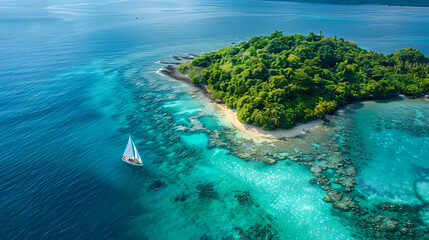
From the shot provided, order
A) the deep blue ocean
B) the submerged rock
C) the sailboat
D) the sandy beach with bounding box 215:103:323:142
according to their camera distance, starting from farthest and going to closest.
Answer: the sandy beach with bounding box 215:103:323:142, the sailboat, the submerged rock, the deep blue ocean

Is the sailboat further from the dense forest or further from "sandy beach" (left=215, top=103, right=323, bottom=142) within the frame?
the dense forest

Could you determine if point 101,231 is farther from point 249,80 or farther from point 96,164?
point 249,80

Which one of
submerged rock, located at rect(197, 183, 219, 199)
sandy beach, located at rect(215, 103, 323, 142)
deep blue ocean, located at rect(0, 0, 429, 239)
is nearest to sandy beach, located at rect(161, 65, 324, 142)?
sandy beach, located at rect(215, 103, 323, 142)

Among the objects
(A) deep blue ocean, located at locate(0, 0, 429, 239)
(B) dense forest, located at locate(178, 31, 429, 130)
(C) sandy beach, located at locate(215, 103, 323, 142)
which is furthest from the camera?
(B) dense forest, located at locate(178, 31, 429, 130)

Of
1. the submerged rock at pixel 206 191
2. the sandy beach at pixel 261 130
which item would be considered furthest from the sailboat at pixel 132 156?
the sandy beach at pixel 261 130

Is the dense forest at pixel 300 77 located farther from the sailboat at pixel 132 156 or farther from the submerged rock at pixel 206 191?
the sailboat at pixel 132 156

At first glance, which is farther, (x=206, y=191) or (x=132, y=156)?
(x=132, y=156)

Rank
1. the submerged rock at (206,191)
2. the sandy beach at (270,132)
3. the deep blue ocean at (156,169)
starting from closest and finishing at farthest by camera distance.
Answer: the deep blue ocean at (156,169) → the submerged rock at (206,191) → the sandy beach at (270,132)

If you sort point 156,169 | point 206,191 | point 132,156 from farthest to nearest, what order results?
1. point 132,156
2. point 156,169
3. point 206,191

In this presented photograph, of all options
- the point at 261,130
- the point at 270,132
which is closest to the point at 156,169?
the point at 261,130

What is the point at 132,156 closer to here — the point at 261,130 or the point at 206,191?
the point at 206,191
